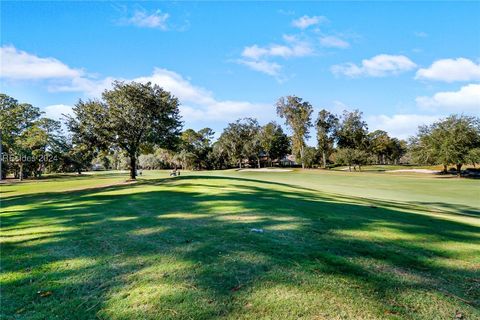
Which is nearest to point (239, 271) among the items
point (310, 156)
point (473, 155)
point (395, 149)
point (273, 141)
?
point (473, 155)

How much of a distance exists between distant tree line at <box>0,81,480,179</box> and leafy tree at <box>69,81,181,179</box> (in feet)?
0.29

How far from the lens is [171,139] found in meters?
29.7

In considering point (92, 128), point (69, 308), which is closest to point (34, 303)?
point (69, 308)

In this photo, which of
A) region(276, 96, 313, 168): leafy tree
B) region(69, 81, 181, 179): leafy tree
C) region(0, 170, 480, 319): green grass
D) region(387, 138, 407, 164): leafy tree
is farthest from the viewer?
region(387, 138, 407, 164): leafy tree

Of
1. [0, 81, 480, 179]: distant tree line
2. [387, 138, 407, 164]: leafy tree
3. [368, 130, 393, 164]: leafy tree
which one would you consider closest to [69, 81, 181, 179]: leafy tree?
[0, 81, 480, 179]: distant tree line

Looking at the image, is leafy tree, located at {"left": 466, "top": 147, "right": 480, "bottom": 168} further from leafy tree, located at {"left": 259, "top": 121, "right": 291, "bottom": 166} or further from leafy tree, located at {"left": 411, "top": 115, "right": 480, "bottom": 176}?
leafy tree, located at {"left": 259, "top": 121, "right": 291, "bottom": 166}

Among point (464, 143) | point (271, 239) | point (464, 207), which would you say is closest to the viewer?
point (271, 239)

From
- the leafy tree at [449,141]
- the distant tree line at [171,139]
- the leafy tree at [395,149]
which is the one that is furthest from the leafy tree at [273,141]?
the leafy tree at [449,141]

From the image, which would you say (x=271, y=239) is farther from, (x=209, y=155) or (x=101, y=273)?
(x=209, y=155)

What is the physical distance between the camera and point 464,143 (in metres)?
38.0

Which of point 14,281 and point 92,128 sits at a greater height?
point 92,128

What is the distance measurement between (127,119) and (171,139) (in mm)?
4607

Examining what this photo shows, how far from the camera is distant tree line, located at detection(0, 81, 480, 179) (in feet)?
92.2

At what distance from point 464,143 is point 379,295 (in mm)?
44743
